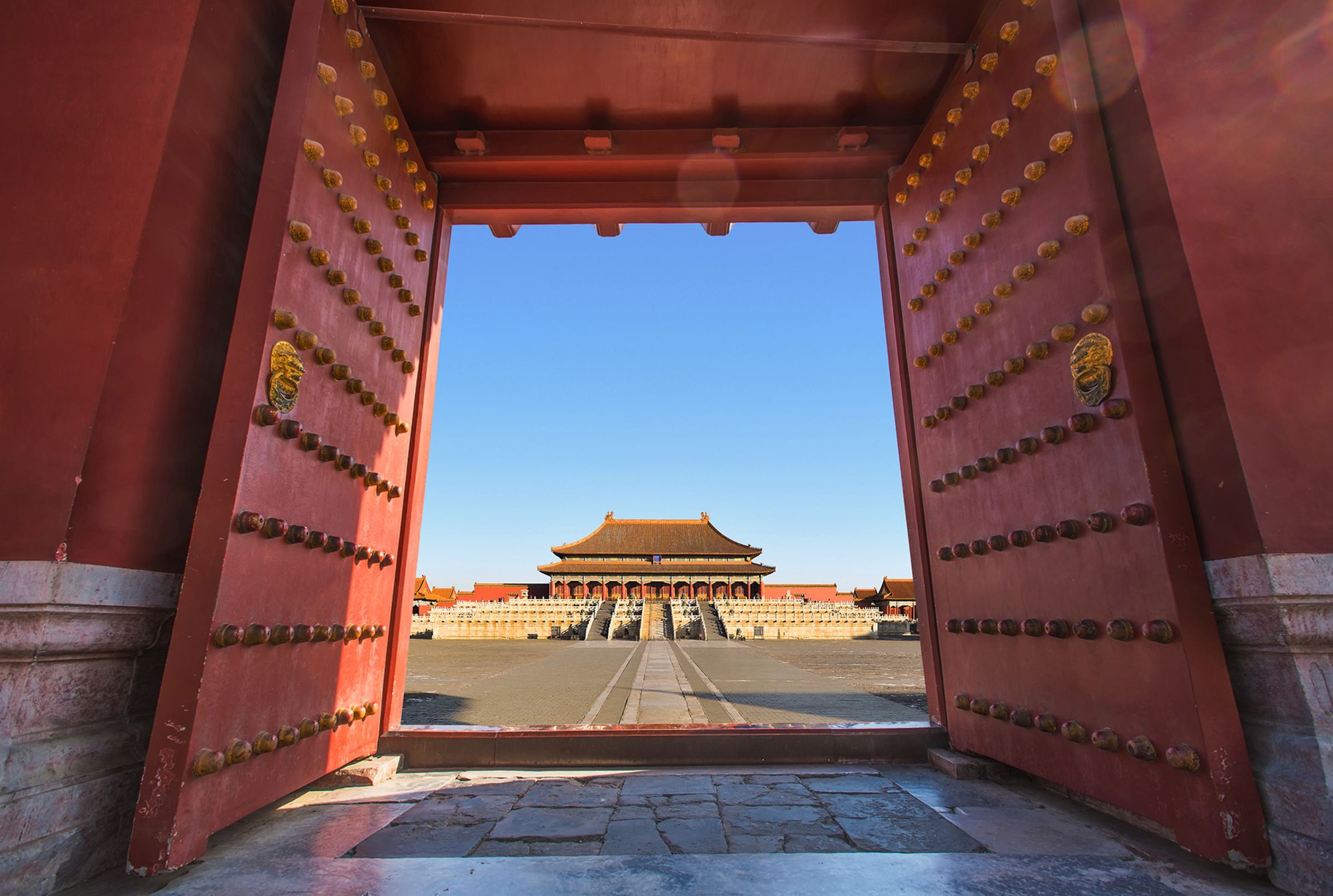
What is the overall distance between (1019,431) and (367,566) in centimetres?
272

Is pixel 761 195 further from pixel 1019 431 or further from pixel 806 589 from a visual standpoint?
pixel 806 589

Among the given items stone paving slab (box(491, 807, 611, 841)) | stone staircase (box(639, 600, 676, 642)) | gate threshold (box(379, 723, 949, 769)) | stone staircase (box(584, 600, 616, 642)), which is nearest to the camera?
stone paving slab (box(491, 807, 611, 841))

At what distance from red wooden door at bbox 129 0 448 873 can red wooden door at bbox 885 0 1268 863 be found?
253 centimetres

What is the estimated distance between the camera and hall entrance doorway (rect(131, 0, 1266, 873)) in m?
1.68

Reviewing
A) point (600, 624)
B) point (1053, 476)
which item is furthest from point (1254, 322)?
point (600, 624)

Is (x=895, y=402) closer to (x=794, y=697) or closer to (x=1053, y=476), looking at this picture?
(x=1053, y=476)

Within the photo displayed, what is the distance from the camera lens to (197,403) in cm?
191

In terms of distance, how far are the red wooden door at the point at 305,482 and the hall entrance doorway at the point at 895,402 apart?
11 mm

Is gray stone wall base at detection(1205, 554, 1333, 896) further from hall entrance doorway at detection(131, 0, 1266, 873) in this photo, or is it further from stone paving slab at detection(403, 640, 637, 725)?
stone paving slab at detection(403, 640, 637, 725)

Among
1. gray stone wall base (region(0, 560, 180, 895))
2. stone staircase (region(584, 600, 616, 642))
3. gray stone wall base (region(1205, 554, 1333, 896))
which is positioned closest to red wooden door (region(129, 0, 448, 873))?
gray stone wall base (region(0, 560, 180, 895))

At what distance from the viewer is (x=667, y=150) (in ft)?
11.1

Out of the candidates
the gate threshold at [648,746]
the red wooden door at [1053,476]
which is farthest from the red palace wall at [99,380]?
the red wooden door at [1053,476]

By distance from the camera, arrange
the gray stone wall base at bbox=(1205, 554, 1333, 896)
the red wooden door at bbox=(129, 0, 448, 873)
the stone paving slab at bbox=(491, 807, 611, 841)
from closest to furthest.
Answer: the gray stone wall base at bbox=(1205, 554, 1333, 896) < the red wooden door at bbox=(129, 0, 448, 873) < the stone paving slab at bbox=(491, 807, 611, 841)

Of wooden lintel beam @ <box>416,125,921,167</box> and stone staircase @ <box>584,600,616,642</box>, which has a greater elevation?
A: wooden lintel beam @ <box>416,125,921,167</box>
